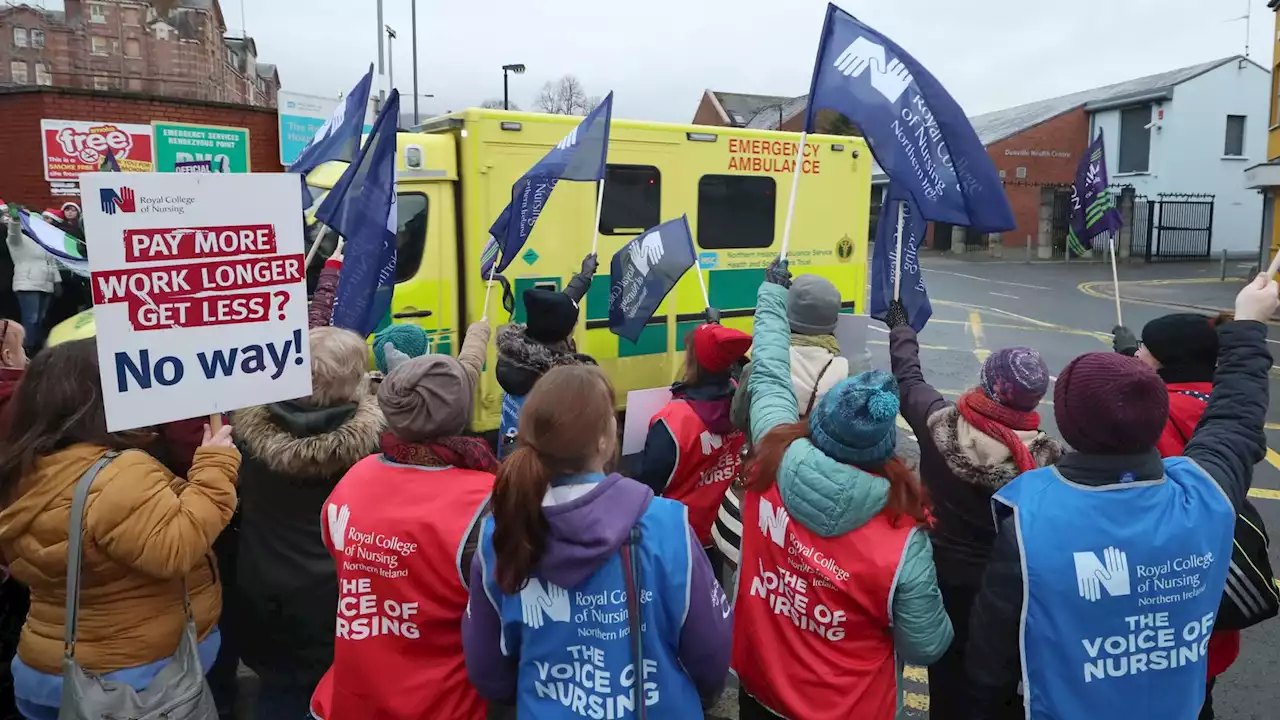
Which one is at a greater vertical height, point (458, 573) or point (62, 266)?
point (62, 266)

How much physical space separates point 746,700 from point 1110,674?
40.2 inches

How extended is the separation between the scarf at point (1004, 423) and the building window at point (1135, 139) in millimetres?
37674

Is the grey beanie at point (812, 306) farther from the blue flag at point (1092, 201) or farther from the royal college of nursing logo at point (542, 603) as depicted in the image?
the blue flag at point (1092, 201)

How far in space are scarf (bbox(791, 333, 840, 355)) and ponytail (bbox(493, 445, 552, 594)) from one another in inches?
69.9

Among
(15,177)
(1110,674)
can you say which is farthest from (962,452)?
(15,177)

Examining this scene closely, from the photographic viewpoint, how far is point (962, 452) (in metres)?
2.69

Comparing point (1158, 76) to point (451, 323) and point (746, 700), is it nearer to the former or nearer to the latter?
point (451, 323)

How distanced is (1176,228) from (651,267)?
33.8 m

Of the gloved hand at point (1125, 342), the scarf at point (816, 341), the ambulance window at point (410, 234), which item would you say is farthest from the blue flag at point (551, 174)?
the gloved hand at point (1125, 342)

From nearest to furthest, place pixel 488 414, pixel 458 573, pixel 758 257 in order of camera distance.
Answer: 1. pixel 458 573
2. pixel 488 414
3. pixel 758 257

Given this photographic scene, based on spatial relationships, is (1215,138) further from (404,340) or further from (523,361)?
(404,340)

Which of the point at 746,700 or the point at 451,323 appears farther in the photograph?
the point at 451,323

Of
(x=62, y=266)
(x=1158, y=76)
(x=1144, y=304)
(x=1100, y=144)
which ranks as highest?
(x=1158, y=76)

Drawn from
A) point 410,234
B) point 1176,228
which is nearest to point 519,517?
point 410,234
